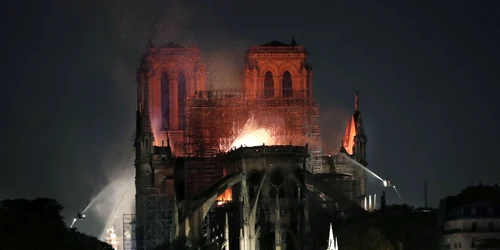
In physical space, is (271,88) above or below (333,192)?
above

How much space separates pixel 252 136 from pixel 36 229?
140 feet

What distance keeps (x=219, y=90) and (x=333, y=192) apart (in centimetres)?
1625

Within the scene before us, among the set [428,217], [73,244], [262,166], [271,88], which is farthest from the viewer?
[271,88]

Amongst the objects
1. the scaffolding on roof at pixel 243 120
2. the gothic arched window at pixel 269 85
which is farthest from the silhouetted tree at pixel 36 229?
the gothic arched window at pixel 269 85

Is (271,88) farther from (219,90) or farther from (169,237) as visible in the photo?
(169,237)

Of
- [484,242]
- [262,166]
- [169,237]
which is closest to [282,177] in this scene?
[262,166]

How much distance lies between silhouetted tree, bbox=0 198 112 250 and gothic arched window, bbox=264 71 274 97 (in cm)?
2945

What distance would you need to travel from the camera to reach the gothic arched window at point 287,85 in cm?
15975

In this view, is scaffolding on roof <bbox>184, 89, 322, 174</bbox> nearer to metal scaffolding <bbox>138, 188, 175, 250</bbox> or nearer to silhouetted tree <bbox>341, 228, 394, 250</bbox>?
metal scaffolding <bbox>138, 188, 175, 250</bbox>

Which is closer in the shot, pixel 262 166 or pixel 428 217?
pixel 428 217

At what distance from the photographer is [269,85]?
160m

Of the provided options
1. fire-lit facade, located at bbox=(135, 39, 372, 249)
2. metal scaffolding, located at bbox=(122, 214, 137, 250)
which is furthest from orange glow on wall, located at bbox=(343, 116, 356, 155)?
metal scaffolding, located at bbox=(122, 214, 137, 250)

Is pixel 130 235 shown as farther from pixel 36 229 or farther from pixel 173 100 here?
pixel 36 229

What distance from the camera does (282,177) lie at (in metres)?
149
